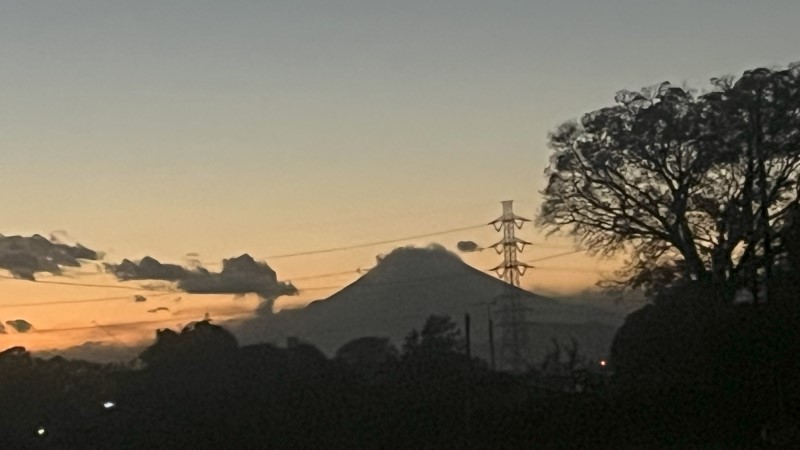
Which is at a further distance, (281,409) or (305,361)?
(305,361)

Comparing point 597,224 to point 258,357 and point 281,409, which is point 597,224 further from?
point 258,357

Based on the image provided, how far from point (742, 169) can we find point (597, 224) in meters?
5.08

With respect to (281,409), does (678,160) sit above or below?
above

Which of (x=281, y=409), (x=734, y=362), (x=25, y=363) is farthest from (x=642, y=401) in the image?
(x=25, y=363)

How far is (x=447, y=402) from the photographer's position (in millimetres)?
46062

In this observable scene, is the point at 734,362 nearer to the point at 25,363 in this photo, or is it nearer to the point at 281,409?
the point at 281,409

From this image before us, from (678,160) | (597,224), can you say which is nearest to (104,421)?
(597,224)

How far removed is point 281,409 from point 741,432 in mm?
17037

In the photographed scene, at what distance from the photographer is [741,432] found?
38.4 metres

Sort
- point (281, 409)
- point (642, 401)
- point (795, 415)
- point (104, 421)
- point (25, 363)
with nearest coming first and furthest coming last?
1. point (795, 415)
2. point (642, 401)
3. point (281, 409)
4. point (104, 421)
5. point (25, 363)

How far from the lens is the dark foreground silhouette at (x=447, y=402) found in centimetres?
3838

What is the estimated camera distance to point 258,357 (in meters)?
59.2

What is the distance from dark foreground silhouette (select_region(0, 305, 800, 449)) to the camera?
38.4 metres

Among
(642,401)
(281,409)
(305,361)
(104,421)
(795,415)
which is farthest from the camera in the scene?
(305,361)
